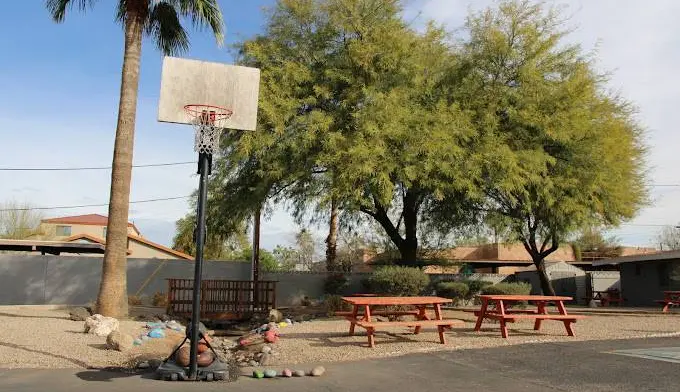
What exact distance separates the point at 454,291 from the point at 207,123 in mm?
15665

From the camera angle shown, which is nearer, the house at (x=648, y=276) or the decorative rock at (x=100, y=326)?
the decorative rock at (x=100, y=326)

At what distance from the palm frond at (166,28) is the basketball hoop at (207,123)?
930 cm

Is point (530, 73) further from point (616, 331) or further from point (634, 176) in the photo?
point (616, 331)

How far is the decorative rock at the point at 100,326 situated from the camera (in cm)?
1249

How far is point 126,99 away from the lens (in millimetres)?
15797

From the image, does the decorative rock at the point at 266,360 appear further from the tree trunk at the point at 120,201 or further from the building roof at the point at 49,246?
the building roof at the point at 49,246

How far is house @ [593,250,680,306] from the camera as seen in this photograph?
1038 inches

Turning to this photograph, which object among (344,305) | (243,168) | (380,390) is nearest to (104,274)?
(243,168)

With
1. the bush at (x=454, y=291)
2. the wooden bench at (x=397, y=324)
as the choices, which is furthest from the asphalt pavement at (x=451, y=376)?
the bush at (x=454, y=291)

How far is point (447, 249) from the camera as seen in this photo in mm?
26781

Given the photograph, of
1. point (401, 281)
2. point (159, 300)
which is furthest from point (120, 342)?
point (159, 300)

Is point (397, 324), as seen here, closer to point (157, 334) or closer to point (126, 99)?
point (157, 334)

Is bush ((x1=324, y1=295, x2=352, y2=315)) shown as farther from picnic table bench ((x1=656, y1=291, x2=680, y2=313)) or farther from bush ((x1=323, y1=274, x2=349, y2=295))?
picnic table bench ((x1=656, y1=291, x2=680, y2=313))

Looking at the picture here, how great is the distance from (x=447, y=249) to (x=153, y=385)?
20728 mm
